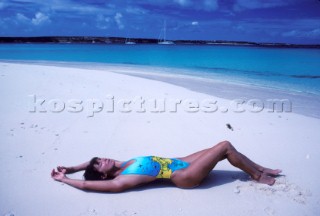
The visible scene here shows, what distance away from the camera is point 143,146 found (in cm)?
525

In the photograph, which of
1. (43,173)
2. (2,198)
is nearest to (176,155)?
(43,173)

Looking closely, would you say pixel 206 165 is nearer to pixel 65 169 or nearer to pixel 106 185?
pixel 106 185

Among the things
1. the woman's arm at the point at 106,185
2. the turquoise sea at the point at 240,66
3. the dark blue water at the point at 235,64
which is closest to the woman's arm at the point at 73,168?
the woman's arm at the point at 106,185

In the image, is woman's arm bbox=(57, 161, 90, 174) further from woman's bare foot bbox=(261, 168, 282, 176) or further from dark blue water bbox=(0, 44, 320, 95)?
dark blue water bbox=(0, 44, 320, 95)

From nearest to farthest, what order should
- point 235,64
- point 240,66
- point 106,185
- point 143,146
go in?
point 106,185
point 143,146
point 240,66
point 235,64

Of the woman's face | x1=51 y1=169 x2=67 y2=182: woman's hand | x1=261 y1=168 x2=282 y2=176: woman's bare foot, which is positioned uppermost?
the woman's face

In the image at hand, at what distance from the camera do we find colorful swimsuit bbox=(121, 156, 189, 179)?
365cm

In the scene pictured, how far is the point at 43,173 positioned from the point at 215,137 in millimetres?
3142

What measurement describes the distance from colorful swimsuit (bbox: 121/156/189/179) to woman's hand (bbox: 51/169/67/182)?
0.77 meters

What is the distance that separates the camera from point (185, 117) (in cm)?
718

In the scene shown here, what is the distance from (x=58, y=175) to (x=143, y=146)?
170cm

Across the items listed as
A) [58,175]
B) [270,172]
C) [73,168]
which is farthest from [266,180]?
[58,175]

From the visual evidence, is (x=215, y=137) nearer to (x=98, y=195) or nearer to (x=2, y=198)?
(x=98, y=195)

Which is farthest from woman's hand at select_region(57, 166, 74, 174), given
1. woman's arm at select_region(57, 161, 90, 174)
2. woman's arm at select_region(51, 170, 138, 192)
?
woman's arm at select_region(51, 170, 138, 192)
